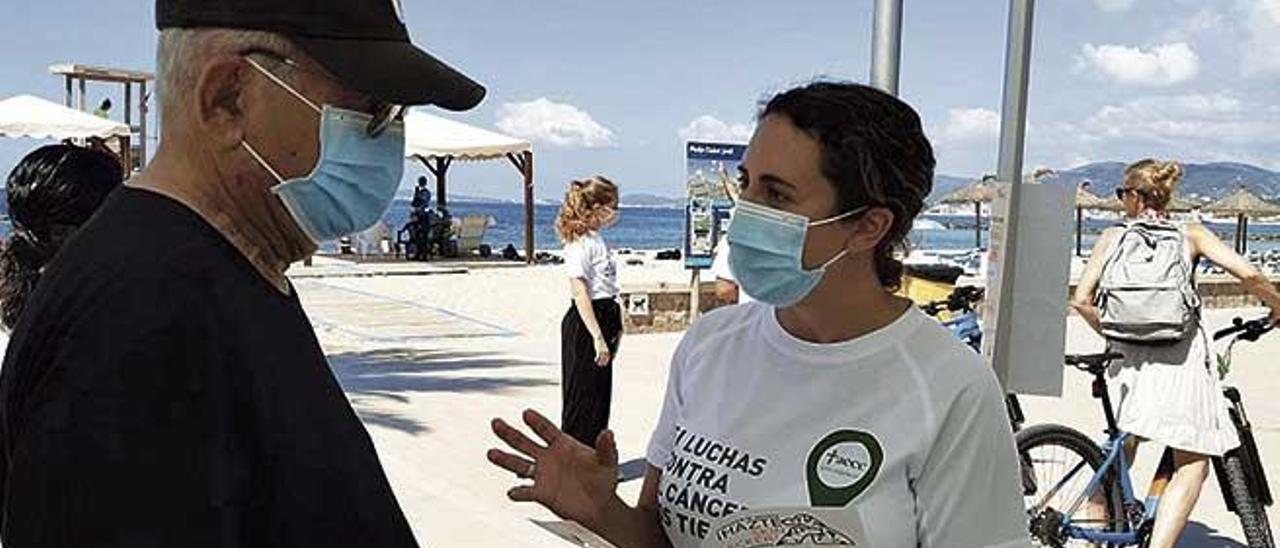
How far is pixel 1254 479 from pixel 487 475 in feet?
12.2

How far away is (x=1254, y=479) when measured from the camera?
4910 millimetres

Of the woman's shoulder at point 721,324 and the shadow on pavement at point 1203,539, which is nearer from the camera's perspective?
the woman's shoulder at point 721,324

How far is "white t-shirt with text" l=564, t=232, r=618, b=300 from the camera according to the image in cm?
612

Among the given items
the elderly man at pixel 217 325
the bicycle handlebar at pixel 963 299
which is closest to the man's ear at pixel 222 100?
the elderly man at pixel 217 325

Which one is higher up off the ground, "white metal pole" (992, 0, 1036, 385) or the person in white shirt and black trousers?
"white metal pole" (992, 0, 1036, 385)

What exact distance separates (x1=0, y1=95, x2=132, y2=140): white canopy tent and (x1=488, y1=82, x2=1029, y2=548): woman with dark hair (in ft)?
54.7

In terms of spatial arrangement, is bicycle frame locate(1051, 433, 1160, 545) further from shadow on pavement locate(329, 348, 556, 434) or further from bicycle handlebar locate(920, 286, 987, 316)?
shadow on pavement locate(329, 348, 556, 434)

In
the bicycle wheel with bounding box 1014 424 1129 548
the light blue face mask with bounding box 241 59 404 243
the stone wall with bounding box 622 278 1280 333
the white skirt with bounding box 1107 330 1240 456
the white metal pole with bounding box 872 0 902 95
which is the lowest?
the stone wall with bounding box 622 278 1280 333

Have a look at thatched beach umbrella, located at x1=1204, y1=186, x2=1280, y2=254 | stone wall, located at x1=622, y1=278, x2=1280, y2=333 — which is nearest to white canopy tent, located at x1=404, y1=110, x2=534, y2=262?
stone wall, located at x1=622, y1=278, x2=1280, y2=333

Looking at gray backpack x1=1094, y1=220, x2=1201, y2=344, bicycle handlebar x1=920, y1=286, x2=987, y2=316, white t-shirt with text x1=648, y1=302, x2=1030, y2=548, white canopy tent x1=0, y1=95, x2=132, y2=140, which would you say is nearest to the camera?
white t-shirt with text x1=648, y1=302, x2=1030, y2=548

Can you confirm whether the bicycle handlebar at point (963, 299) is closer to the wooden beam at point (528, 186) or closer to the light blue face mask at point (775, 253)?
the light blue face mask at point (775, 253)

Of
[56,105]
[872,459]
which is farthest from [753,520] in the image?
[56,105]

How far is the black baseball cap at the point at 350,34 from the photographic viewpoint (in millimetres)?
1219

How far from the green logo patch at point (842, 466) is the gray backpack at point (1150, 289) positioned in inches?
130
